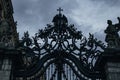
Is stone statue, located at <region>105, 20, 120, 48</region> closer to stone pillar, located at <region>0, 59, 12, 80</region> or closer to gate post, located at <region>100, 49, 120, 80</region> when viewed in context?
gate post, located at <region>100, 49, 120, 80</region>

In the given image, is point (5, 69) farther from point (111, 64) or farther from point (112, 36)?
point (112, 36)

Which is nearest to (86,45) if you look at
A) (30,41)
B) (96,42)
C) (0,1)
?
(96,42)

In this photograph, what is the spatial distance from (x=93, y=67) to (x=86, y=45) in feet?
3.84

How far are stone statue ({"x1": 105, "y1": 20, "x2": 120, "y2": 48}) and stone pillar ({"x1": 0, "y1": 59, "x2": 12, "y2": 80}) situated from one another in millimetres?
4889

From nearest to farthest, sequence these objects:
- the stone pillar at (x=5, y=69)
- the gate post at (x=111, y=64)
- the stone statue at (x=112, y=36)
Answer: the stone pillar at (x=5, y=69)
the gate post at (x=111, y=64)
the stone statue at (x=112, y=36)

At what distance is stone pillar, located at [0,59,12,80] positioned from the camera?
486 inches

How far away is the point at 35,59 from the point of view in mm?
13383

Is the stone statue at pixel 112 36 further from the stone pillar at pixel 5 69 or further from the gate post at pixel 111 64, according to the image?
the stone pillar at pixel 5 69

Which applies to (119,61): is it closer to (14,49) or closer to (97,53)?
(97,53)

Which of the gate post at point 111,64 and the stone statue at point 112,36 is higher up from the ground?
the stone statue at point 112,36

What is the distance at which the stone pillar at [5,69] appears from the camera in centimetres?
1234

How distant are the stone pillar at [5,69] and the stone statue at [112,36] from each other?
16.0ft

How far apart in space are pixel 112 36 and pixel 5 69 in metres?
5.42

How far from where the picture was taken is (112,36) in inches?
546
